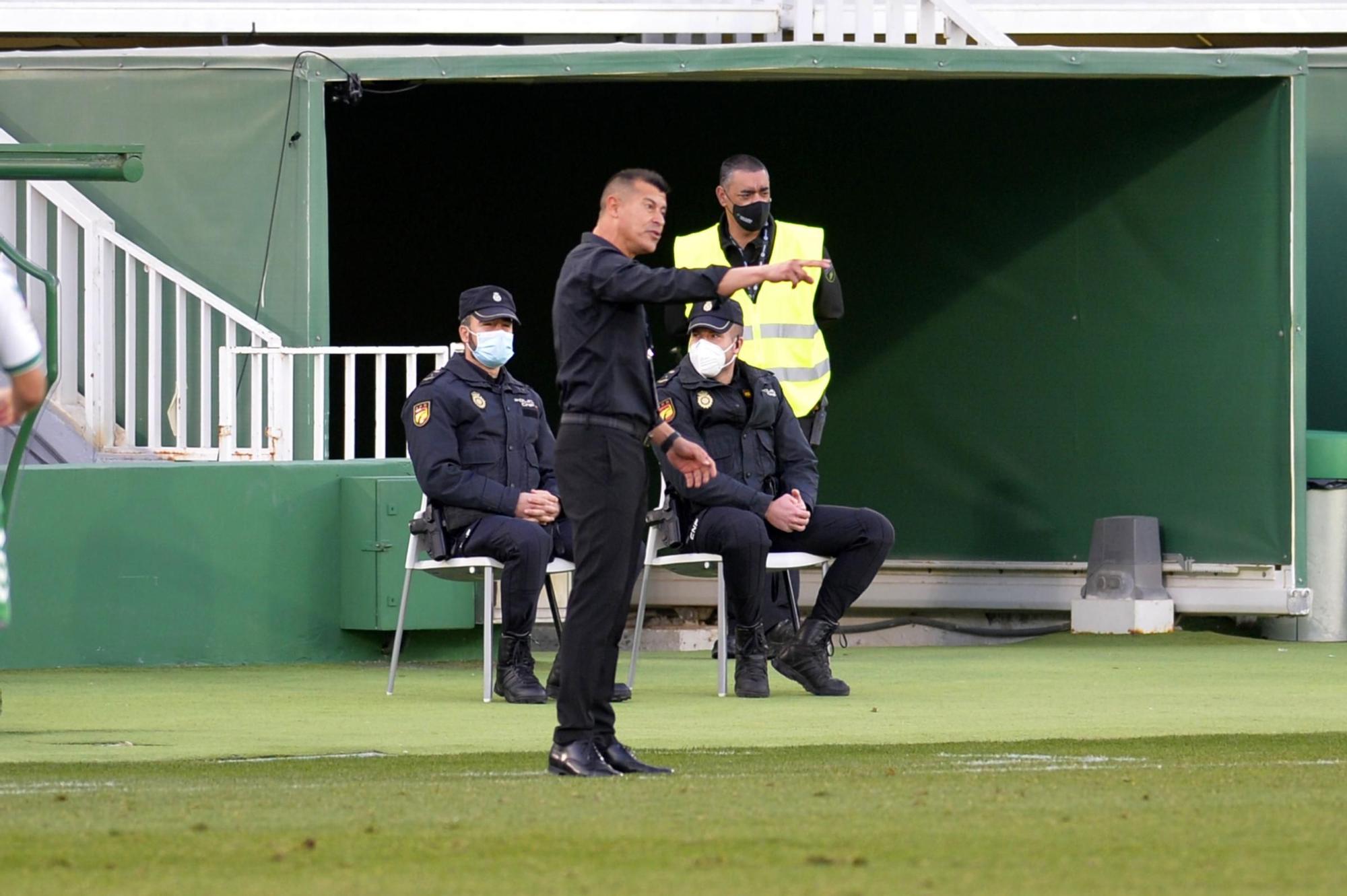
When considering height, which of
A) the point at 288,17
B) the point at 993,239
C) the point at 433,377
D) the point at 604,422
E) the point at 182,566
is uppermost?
the point at 288,17

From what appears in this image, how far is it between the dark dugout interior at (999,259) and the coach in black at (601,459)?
5948 millimetres

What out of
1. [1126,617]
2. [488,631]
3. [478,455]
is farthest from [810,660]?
[1126,617]

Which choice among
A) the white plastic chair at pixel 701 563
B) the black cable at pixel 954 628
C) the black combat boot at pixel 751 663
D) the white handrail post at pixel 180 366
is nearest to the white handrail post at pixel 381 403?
the white handrail post at pixel 180 366

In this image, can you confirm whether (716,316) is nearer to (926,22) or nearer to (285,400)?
(285,400)

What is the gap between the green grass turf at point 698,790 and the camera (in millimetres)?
4500

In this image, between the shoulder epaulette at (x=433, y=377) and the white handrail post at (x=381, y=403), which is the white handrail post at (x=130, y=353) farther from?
the shoulder epaulette at (x=433, y=377)

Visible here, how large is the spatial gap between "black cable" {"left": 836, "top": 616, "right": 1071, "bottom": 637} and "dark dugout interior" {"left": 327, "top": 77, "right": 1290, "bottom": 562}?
1.23ft

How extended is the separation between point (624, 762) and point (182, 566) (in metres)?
5.11

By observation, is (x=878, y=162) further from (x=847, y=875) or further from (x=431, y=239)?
(x=847, y=875)

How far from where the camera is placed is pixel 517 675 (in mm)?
9172

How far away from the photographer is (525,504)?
30.1ft

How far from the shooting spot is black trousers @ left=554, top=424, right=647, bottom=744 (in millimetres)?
6312

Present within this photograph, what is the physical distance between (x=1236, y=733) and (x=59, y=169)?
4.17 meters

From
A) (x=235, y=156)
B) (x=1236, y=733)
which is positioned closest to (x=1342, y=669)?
(x=1236, y=733)
